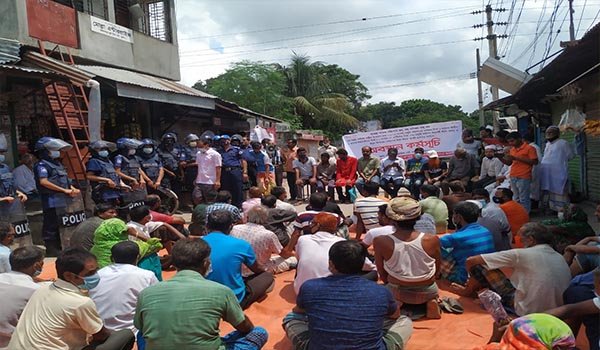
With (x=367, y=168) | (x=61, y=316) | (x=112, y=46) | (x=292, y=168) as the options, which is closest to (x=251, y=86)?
(x=112, y=46)

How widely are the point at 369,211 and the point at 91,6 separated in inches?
385

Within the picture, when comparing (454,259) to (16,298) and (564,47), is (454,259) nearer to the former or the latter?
(16,298)

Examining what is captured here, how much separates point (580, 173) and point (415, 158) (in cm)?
326

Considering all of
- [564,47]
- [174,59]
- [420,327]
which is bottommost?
[420,327]

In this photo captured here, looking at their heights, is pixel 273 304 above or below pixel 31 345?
below

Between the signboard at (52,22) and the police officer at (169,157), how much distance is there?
3517 mm

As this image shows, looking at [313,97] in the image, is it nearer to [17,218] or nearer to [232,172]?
[232,172]

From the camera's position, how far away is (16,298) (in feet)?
9.24

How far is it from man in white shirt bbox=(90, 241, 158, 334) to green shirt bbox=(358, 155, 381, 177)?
7.10 metres

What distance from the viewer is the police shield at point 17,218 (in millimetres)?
5578

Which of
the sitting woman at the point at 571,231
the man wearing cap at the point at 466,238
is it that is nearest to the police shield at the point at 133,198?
the man wearing cap at the point at 466,238

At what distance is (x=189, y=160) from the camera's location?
9391 mm


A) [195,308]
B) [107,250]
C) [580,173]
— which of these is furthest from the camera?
[580,173]

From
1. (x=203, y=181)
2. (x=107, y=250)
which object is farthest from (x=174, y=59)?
(x=107, y=250)
